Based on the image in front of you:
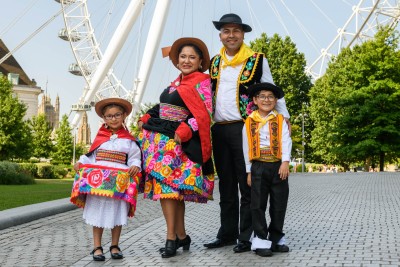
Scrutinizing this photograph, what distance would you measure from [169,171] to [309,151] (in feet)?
152

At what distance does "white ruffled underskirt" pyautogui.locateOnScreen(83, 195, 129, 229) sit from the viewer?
6.33 m

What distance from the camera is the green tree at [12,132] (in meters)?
42.0

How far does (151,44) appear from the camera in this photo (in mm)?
29531

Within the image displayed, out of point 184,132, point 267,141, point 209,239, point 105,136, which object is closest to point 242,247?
point 267,141

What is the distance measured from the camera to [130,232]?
8422 mm

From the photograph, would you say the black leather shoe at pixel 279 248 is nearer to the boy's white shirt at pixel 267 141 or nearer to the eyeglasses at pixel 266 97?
the boy's white shirt at pixel 267 141

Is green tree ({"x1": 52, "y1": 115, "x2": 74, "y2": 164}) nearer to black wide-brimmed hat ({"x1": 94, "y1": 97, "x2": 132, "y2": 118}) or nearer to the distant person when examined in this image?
the distant person

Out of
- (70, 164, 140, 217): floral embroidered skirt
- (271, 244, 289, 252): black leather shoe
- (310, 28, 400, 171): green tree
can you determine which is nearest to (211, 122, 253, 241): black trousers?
(271, 244, 289, 252): black leather shoe

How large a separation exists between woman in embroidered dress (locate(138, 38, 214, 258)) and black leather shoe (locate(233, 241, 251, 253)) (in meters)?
0.56

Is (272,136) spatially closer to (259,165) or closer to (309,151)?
(259,165)

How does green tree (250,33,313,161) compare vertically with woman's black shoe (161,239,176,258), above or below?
above

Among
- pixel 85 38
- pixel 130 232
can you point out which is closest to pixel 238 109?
pixel 130 232

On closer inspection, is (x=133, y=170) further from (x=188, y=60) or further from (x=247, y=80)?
(x=247, y=80)

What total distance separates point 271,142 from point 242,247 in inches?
42.5
